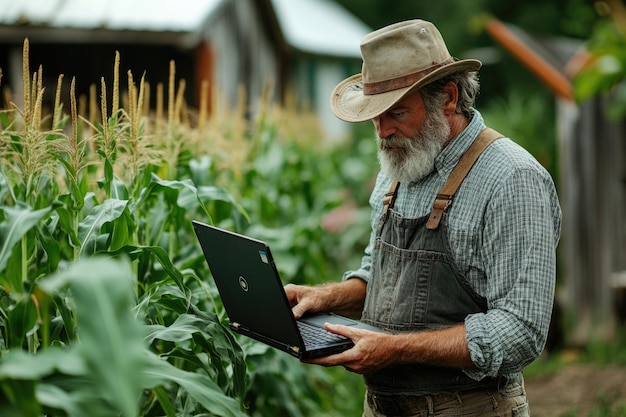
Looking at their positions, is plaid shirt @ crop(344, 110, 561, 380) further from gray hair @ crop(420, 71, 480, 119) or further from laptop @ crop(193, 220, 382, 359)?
laptop @ crop(193, 220, 382, 359)

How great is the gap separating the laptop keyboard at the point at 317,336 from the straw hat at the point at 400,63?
2.38 ft

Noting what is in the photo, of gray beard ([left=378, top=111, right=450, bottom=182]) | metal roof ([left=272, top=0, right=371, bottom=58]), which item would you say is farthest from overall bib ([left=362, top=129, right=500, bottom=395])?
metal roof ([left=272, top=0, right=371, bottom=58])

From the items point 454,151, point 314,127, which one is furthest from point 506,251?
point 314,127

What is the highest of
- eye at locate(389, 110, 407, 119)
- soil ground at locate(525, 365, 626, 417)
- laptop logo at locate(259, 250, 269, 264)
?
eye at locate(389, 110, 407, 119)

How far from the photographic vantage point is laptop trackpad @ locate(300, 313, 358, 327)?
9.96ft

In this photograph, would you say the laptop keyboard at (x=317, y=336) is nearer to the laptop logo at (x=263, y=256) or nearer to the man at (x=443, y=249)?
the man at (x=443, y=249)

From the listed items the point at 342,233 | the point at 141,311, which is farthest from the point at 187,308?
the point at 342,233

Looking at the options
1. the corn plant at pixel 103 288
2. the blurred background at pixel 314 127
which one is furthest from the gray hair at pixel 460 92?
the blurred background at pixel 314 127

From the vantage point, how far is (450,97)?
304cm

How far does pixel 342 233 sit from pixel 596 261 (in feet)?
8.96

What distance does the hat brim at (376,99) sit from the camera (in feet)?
9.62

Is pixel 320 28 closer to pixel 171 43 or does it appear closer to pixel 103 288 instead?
pixel 171 43

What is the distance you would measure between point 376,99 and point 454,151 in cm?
32

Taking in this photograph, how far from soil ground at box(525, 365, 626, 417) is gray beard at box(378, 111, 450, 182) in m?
2.71
